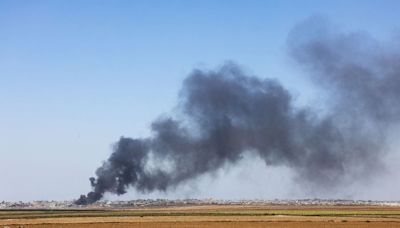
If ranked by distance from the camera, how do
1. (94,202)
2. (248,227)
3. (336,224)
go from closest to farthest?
(248,227), (336,224), (94,202)

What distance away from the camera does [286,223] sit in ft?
257

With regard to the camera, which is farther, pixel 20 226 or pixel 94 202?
pixel 94 202

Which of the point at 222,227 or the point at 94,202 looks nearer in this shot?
the point at 222,227

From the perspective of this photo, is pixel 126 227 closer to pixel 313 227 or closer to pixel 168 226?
pixel 168 226

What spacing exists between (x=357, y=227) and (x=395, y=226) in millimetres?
5093

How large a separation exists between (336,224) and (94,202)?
352 ft

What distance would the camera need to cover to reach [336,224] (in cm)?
7638

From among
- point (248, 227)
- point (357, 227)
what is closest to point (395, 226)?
point (357, 227)

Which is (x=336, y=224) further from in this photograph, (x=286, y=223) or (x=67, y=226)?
(x=67, y=226)

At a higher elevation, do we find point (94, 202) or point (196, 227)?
point (94, 202)

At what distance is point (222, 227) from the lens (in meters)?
72.2

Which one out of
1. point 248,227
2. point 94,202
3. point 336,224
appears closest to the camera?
point 248,227

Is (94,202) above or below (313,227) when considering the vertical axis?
above

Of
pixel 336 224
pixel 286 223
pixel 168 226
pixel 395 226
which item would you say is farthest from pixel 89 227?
pixel 395 226
